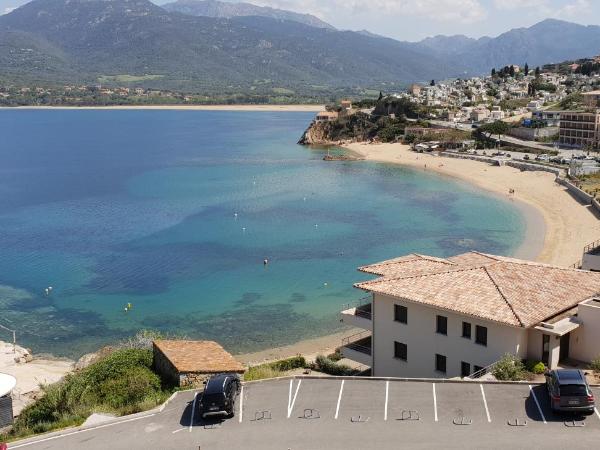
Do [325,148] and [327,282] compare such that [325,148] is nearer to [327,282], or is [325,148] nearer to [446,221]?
[446,221]

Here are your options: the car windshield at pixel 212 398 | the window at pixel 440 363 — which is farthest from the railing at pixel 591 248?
the car windshield at pixel 212 398

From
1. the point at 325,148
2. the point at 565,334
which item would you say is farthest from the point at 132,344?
the point at 325,148

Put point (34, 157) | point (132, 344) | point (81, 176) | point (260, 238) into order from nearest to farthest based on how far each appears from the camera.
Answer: point (132, 344)
point (260, 238)
point (81, 176)
point (34, 157)

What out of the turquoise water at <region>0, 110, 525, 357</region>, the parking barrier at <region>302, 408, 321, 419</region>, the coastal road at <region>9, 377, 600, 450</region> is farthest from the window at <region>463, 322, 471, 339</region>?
the turquoise water at <region>0, 110, 525, 357</region>

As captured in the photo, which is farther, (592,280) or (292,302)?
(292,302)

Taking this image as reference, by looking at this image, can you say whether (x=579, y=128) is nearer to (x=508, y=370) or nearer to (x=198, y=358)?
(x=508, y=370)

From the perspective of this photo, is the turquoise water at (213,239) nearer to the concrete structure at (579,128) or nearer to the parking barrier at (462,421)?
the parking barrier at (462,421)

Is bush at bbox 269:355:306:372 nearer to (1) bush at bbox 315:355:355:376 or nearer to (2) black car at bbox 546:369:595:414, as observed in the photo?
(1) bush at bbox 315:355:355:376
